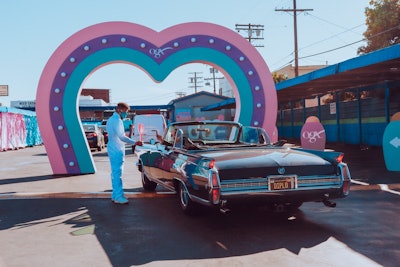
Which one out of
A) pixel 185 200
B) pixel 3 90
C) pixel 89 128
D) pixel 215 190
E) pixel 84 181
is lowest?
pixel 84 181

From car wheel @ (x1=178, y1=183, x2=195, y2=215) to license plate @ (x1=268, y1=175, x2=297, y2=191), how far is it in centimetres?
130

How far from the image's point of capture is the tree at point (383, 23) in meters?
28.2

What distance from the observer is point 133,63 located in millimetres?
12266

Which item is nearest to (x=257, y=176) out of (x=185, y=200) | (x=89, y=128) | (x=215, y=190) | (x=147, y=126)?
(x=215, y=190)

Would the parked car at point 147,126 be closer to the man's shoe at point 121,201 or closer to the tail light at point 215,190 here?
the man's shoe at point 121,201

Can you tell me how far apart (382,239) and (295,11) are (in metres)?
33.0

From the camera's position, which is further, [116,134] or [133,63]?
[133,63]

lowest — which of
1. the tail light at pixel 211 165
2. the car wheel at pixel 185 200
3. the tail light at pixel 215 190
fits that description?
the car wheel at pixel 185 200

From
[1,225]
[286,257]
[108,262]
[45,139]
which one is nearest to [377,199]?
A: [286,257]

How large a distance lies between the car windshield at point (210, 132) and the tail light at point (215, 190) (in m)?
2.40

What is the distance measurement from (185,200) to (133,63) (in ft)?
21.9

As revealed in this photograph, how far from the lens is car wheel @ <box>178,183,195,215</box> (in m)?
6.35

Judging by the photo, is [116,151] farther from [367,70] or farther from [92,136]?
[92,136]

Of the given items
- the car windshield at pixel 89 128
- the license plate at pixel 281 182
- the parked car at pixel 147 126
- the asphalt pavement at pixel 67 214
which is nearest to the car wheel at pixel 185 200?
the asphalt pavement at pixel 67 214
